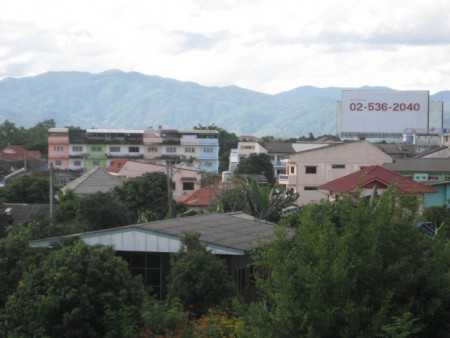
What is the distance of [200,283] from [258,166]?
59700mm

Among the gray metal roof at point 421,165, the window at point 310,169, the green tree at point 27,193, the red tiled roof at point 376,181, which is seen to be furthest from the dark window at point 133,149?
the red tiled roof at point 376,181

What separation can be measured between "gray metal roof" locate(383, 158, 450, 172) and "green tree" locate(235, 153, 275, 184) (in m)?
22.5

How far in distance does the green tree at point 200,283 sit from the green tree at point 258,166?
57849mm

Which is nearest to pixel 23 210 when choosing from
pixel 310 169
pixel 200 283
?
pixel 310 169

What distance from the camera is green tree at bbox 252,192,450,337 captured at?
10.2 metres

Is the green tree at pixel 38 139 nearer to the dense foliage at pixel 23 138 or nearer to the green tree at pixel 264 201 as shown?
the dense foliage at pixel 23 138

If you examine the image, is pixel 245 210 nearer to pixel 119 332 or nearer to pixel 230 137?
pixel 119 332

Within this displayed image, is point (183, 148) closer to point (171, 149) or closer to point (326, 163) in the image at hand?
point (171, 149)

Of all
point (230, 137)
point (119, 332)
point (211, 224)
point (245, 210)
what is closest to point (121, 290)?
point (119, 332)

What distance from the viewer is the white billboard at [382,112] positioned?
10106 cm

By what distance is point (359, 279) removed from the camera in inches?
418

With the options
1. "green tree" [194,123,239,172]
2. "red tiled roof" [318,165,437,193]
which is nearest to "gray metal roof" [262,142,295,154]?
"green tree" [194,123,239,172]

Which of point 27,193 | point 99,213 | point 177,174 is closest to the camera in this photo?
point 99,213

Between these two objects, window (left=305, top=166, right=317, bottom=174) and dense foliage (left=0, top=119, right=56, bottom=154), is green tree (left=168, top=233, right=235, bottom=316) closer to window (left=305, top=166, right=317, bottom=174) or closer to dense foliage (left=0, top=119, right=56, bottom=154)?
window (left=305, top=166, right=317, bottom=174)
